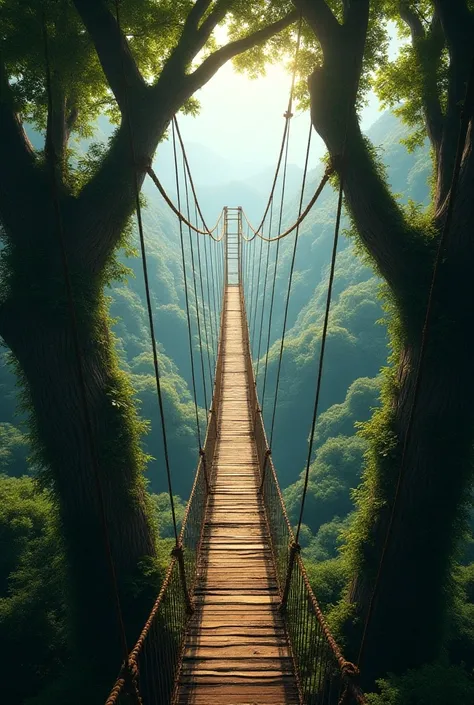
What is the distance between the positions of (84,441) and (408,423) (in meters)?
2.94

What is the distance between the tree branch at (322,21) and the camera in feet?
14.0

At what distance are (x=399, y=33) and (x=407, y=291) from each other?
4561mm

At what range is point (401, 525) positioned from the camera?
414cm

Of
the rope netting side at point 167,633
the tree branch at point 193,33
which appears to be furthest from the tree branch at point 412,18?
the rope netting side at point 167,633

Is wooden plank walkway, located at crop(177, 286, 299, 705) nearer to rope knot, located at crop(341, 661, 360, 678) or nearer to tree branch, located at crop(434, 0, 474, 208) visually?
rope knot, located at crop(341, 661, 360, 678)

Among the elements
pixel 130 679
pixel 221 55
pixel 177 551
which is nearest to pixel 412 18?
pixel 221 55

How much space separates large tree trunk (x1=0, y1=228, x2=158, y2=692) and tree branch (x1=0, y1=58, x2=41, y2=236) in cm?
30

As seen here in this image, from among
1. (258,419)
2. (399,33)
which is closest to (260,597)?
(258,419)

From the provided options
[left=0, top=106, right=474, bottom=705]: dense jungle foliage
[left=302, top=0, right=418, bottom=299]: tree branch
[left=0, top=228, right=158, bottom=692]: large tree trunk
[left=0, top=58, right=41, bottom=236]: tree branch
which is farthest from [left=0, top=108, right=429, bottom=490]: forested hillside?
[left=302, top=0, right=418, bottom=299]: tree branch

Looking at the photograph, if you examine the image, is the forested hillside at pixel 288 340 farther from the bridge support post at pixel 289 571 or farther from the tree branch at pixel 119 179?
the bridge support post at pixel 289 571

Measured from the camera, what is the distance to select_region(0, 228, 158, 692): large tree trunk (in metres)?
4.06

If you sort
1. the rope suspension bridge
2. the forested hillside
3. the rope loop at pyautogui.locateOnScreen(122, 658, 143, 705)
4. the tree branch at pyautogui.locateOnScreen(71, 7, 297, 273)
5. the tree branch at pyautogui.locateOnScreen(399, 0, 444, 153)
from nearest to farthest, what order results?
the rope loop at pyautogui.locateOnScreen(122, 658, 143, 705) < the rope suspension bridge < the tree branch at pyautogui.locateOnScreen(71, 7, 297, 273) < the tree branch at pyautogui.locateOnScreen(399, 0, 444, 153) < the forested hillside

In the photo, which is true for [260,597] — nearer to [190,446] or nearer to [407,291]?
[407,291]

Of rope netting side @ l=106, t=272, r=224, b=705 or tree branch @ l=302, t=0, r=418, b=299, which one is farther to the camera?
tree branch @ l=302, t=0, r=418, b=299
